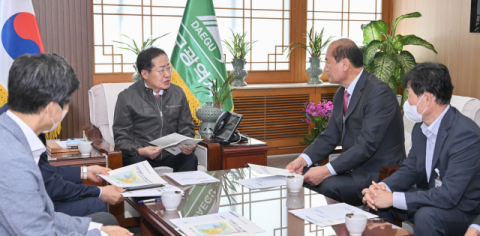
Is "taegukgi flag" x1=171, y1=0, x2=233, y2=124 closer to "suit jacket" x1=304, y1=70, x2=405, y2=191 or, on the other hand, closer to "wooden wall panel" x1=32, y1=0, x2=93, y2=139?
"wooden wall panel" x1=32, y1=0, x2=93, y2=139

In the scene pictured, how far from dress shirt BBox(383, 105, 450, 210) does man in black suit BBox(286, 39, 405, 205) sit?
387mm

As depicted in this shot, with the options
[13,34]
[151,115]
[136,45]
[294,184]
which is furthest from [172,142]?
[136,45]

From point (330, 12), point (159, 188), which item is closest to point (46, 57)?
point (159, 188)

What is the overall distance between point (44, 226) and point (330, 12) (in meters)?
4.87

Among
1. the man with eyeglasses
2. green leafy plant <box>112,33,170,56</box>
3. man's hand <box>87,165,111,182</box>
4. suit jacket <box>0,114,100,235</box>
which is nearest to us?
suit jacket <box>0,114,100,235</box>

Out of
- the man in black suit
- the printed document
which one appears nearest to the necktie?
the man in black suit

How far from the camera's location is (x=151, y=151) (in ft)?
9.39

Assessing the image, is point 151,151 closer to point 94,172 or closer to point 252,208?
point 94,172

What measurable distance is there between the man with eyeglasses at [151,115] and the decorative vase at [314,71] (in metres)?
2.30

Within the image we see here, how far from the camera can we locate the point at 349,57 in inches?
104

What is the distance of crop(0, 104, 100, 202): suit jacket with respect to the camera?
1.90 metres

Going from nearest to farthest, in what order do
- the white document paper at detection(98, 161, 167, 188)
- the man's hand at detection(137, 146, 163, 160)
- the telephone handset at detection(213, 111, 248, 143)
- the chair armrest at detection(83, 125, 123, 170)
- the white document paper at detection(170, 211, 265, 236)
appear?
the white document paper at detection(170, 211, 265, 236) < the white document paper at detection(98, 161, 167, 188) < the chair armrest at detection(83, 125, 123, 170) < the man's hand at detection(137, 146, 163, 160) < the telephone handset at detection(213, 111, 248, 143)

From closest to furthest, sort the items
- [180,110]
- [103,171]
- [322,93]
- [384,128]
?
1. [103,171]
2. [384,128]
3. [180,110]
4. [322,93]

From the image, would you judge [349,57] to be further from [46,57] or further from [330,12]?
[330,12]
